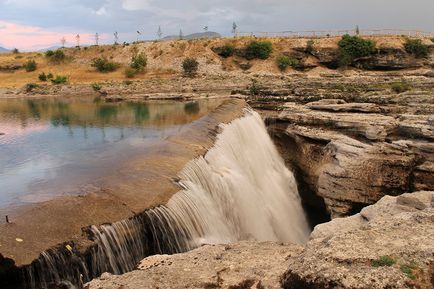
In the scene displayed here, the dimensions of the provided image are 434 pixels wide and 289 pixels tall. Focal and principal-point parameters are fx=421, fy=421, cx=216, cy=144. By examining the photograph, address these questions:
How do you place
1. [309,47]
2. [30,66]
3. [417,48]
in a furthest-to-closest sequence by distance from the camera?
[30,66] < [309,47] < [417,48]

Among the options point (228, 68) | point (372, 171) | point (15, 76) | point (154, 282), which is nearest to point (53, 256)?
point (154, 282)

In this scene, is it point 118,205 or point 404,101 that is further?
point 404,101

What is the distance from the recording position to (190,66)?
67.8 metres

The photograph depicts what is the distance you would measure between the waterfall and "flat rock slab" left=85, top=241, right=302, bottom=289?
143 centimetres

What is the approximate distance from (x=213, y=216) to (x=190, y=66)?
5474 centimetres

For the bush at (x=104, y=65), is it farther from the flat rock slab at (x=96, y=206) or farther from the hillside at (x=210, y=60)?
the flat rock slab at (x=96, y=206)

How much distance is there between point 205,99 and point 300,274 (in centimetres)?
3982

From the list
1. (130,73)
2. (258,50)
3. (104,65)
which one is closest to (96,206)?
(130,73)

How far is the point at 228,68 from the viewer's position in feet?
229

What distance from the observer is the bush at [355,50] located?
66.8 meters

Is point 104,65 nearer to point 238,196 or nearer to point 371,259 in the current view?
point 238,196

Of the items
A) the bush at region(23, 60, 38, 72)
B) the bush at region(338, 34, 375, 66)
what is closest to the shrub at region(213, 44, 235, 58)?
the bush at region(338, 34, 375, 66)

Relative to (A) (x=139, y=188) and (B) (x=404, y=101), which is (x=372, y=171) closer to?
(B) (x=404, y=101)

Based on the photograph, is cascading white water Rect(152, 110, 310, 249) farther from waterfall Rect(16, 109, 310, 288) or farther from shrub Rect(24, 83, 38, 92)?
shrub Rect(24, 83, 38, 92)
